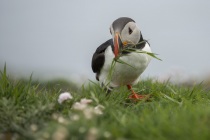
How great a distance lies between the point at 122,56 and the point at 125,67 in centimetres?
21

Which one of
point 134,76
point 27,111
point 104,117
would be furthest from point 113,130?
point 134,76

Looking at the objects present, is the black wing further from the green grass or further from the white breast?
the green grass

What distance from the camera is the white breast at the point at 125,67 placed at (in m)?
5.40

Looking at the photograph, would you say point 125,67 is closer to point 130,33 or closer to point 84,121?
point 130,33

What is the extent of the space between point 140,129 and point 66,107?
133 centimetres

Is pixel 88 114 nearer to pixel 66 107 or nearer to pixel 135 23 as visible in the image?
pixel 66 107

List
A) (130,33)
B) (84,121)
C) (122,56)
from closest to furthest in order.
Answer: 1. (84,121)
2. (130,33)
3. (122,56)

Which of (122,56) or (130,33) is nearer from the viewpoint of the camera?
(130,33)

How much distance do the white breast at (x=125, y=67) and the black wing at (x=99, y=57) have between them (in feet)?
0.27

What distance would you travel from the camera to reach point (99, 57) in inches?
223

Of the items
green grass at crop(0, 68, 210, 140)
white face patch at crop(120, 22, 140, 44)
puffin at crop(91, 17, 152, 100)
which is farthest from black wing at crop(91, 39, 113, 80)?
green grass at crop(0, 68, 210, 140)

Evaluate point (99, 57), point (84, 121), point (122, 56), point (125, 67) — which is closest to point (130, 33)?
point (122, 56)

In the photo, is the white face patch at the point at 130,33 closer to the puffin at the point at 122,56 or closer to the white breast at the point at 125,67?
the puffin at the point at 122,56

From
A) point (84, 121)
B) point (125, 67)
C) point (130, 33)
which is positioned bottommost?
point (125, 67)
